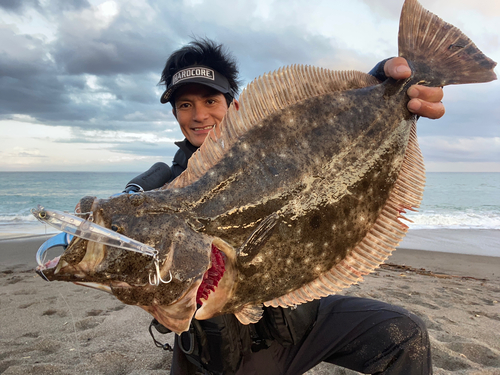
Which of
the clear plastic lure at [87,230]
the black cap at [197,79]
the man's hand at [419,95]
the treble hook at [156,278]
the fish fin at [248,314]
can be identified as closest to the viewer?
the clear plastic lure at [87,230]

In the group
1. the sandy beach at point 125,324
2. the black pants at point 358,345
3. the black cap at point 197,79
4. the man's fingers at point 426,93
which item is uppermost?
the black cap at point 197,79

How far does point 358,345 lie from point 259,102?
1844 mm

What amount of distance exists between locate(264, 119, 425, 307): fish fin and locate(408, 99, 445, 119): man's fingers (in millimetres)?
76

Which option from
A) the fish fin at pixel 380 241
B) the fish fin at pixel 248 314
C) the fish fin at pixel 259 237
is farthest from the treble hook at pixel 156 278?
the fish fin at pixel 380 241

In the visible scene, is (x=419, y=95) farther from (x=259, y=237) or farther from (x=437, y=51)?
(x=259, y=237)

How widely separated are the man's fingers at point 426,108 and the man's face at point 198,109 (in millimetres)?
1587

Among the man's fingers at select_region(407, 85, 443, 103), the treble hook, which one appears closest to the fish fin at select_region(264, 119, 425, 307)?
the man's fingers at select_region(407, 85, 443, 103)

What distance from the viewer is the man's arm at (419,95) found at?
1.92 metres

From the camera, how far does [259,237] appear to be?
4.93 ft

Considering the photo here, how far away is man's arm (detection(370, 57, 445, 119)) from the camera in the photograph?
192 centimetres

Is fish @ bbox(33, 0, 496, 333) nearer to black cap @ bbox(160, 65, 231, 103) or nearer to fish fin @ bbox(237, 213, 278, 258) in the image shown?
fish fin @ bbox(237, 213, 278, 258)

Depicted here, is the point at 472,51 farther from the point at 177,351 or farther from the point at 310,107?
the point at 177,351

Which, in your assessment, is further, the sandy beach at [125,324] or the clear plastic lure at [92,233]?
the sandy beach at [125,324]

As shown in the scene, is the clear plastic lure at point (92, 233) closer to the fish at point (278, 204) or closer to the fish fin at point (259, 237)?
the fish at point (278, 204)
